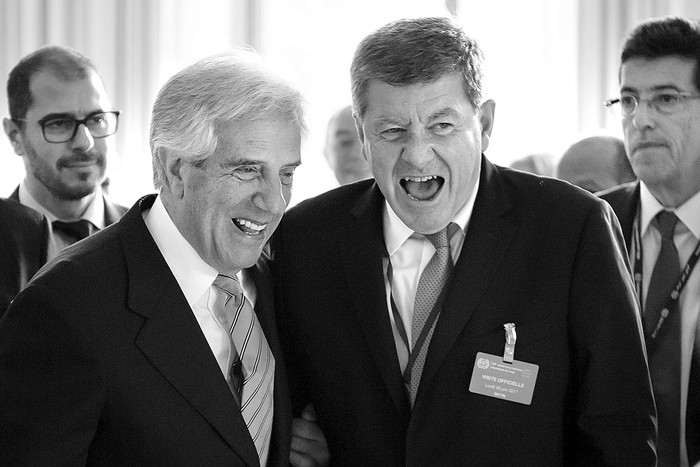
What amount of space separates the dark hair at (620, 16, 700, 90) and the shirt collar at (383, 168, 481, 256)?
858 mm

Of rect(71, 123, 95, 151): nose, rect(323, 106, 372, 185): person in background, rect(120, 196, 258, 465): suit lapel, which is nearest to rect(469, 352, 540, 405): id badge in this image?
rect(120, 196, 258, 465): suit lapel

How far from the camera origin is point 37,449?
1.78m

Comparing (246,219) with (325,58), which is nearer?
(246,219)

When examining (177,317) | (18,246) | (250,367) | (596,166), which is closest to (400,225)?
(250,367)

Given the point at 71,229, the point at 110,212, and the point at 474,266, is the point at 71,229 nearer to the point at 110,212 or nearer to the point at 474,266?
the point at 110,212

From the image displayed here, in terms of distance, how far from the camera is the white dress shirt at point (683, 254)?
2508mm

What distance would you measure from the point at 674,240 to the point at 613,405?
2.61 ft

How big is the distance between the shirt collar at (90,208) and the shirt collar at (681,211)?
1.91 metres

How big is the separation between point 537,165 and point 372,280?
81.9 inches

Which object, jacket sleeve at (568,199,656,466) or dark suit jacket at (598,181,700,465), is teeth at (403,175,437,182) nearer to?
jacket sleeve at (568,199,656,466)

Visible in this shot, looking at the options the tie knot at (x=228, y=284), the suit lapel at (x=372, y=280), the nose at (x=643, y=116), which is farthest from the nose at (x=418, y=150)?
the nose at (x=643, y=116)

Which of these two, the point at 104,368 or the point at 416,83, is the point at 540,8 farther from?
the point at 104,368

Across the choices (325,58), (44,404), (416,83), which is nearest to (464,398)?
(416,83)

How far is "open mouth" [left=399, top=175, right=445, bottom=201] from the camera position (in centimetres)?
224
